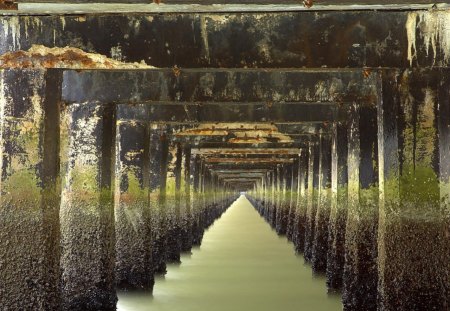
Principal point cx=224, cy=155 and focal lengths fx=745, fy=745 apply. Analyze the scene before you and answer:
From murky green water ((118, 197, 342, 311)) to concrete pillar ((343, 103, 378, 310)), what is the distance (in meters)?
1.68

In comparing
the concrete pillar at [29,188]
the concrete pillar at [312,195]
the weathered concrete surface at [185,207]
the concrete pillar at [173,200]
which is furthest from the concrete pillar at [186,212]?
the concrete pillar at [29,188]

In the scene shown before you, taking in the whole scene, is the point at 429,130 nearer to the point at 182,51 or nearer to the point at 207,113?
the point at 182,51

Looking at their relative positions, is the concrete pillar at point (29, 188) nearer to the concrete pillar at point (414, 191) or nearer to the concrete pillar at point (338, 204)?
the concrete pillar at point (414, 191)

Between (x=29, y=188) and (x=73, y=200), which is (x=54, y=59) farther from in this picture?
(x=73, y=200)

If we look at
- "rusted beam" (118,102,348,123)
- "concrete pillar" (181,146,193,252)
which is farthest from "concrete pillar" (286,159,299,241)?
"rusted beam" (118,102,348,123)

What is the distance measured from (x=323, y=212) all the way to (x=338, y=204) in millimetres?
2663

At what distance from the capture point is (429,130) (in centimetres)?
664

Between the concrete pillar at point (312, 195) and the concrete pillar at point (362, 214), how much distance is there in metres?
6.26

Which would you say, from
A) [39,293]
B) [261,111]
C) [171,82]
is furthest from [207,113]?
[39,293]

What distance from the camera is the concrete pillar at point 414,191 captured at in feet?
20.6

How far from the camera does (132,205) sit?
35.4ft

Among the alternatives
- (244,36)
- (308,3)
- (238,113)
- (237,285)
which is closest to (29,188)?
(244,36)

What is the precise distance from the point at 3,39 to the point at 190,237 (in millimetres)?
12829

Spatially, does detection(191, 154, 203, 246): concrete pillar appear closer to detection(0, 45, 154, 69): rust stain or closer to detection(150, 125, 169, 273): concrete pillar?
detection(150, 125, 169, 273): concrete pillar
